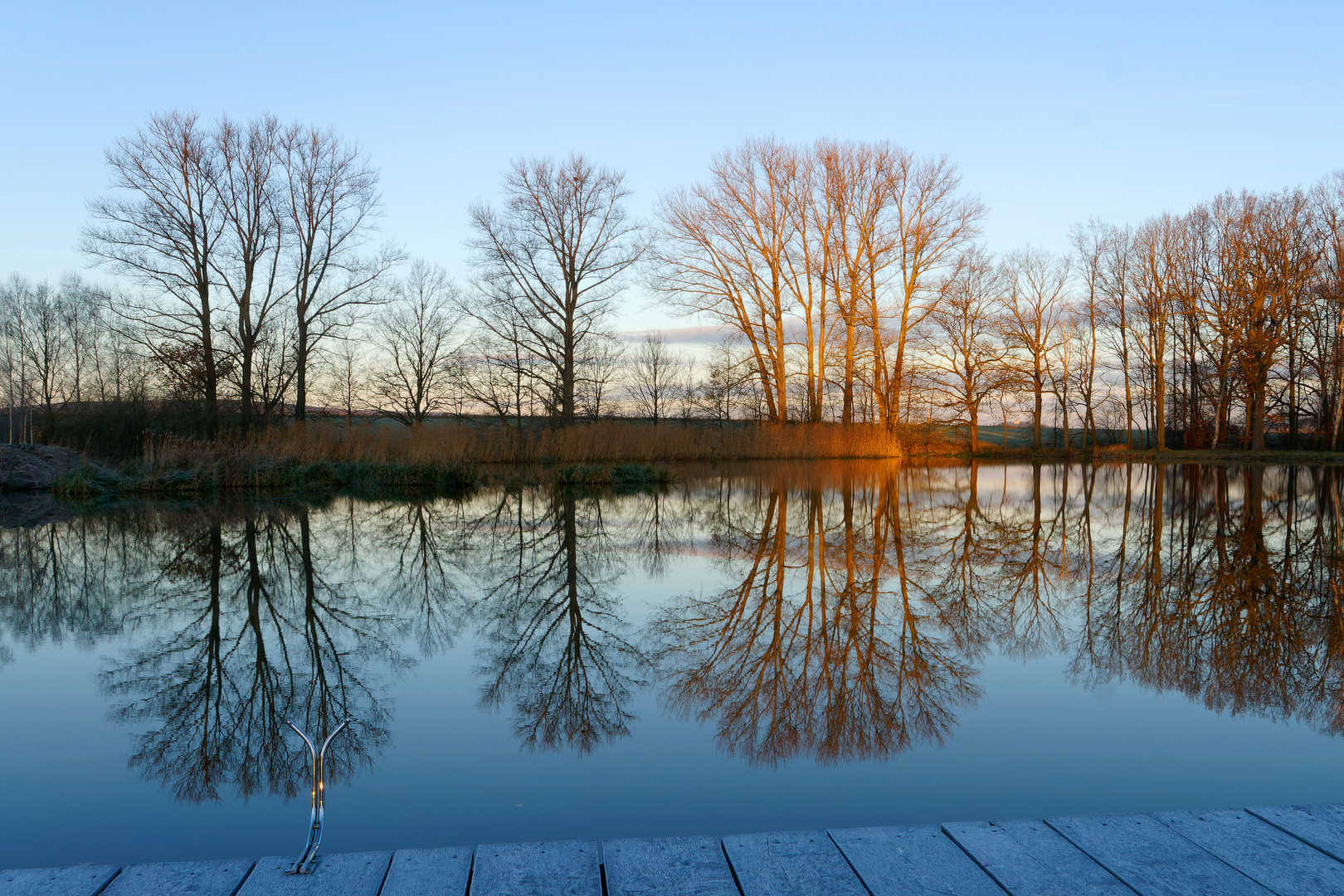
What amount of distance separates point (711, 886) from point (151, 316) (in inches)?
882

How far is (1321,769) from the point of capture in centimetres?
274

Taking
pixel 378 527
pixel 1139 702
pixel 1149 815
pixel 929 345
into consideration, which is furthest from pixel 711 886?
pixel 929 345

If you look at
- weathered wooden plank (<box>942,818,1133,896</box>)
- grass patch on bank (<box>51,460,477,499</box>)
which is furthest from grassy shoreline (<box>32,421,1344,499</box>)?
weathered wooden plank (<box>942,818,1133,896</box>)

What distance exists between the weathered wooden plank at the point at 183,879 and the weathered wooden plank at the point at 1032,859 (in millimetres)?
1656

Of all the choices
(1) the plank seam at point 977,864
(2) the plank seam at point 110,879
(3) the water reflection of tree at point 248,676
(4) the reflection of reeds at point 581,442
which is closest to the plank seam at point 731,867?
(1) the plank seam at point 977,864

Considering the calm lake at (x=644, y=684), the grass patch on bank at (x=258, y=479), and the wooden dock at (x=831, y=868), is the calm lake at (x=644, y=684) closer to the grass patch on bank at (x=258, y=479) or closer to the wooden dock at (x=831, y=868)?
the wooden dock at (x=831, y=868)

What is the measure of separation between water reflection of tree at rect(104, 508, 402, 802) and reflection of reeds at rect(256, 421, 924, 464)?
964cm

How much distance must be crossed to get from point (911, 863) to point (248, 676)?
3.25 m

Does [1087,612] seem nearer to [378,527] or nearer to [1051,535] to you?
[1051,535]

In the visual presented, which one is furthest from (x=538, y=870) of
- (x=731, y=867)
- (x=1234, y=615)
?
(x=1234, y=615)

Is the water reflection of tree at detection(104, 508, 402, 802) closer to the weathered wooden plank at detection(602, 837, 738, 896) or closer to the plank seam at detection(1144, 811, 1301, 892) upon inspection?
the weathered wooden plank at detection(602, 837, 738, 896)

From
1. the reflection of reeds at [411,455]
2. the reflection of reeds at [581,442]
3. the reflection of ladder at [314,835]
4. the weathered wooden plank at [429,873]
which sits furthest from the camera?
the reflection of reeds at [581,442]

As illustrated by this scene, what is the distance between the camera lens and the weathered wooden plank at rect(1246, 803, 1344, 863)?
1.96 m

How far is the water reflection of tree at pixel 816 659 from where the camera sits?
10.2 ft
